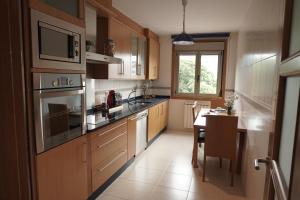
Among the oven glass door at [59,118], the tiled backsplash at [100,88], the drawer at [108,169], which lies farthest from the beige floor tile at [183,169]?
the oven glass door at [59,118]

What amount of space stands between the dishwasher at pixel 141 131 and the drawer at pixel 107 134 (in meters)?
0.55

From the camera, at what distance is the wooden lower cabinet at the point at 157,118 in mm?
3932

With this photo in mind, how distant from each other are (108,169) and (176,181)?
91 cm

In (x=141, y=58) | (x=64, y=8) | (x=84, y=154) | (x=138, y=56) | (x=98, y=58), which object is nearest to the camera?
(x=64, y=8)

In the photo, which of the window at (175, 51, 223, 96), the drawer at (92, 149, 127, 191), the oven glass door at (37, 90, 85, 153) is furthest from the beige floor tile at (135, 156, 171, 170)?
the window at (175, 51, 223, 96)

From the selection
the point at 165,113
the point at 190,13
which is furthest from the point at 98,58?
the point at 165,113

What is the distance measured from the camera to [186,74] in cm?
518

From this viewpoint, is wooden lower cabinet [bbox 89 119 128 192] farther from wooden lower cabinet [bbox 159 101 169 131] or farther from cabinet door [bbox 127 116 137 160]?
wooden lower cabinet [bbox 159 101 169 131]

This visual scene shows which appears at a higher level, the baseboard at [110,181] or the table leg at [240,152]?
the table leg at [240,152]

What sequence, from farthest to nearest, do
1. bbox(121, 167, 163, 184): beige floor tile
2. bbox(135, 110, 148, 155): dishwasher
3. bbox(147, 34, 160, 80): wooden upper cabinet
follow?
bbox(147, 34, 160, 80): wooden upper cabinet, bbox(135, 110, 148, 155): dishwasher, bbox(121, 167, 163, 184): beige floor tile

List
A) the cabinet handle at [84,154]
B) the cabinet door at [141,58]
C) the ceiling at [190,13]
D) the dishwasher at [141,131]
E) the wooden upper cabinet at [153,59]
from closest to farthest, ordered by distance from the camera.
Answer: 1. the cabinet handle at [84,154]
2. the ceiling at [190,13]
3. the dishwasher at [141,131]
4. the cabinet door at [141,58]
5. the wooden upper cabinet at [153,59]

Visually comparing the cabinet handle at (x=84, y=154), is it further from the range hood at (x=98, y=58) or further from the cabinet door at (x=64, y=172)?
the range hood at (x=98, y=58)

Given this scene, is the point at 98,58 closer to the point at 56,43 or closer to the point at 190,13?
the point at 56,43

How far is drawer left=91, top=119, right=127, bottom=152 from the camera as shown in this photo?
2130 mm
